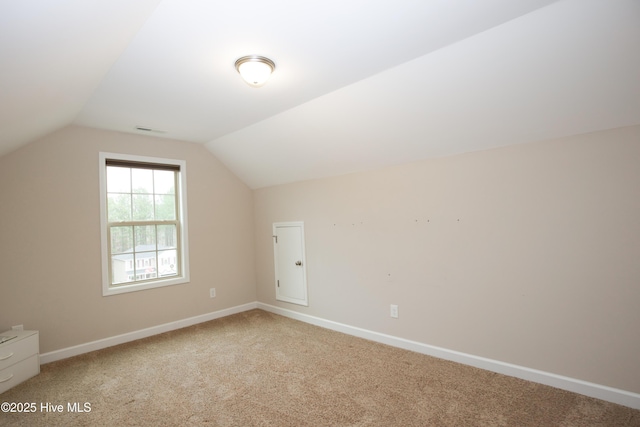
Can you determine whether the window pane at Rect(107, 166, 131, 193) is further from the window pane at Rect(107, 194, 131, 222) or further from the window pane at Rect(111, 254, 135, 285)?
the window pane at Rect(111, 254, 135, 285)

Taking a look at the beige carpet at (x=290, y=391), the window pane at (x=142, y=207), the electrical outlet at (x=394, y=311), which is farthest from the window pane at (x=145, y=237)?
the electrical outlet at (x=394, y=311)

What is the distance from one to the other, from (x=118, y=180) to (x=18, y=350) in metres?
1.82

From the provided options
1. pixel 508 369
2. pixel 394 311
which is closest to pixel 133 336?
pixel 394 311

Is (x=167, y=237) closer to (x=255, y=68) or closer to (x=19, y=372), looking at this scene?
(x=19, y=372)

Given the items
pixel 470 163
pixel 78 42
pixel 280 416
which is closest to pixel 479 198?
pixel 470 163

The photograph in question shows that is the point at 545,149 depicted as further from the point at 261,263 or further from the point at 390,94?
the point at 261,263

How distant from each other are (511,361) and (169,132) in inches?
156

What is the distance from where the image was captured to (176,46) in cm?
194

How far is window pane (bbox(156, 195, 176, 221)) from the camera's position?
4.00 metres

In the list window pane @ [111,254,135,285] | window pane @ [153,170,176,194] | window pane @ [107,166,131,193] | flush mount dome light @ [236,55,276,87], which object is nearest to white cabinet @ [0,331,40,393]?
window pane @ [111,254,135,285]

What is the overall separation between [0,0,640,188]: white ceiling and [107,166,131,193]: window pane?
0.66 m

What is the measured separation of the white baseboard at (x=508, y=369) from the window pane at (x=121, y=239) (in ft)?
7.97

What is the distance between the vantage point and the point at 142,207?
388 cm

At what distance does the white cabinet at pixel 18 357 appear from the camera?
2.58 meters
